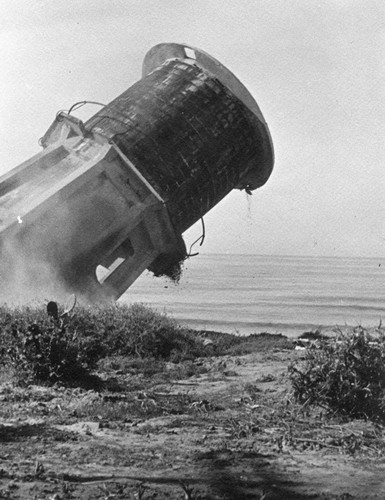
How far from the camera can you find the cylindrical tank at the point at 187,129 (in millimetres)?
12375

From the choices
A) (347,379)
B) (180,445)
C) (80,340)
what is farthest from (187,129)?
(180,445)

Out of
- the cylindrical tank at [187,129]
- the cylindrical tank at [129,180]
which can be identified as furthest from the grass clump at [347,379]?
the cylindrical tank at [187,129]

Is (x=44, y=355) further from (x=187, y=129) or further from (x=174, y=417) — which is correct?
(x=187, y=129)

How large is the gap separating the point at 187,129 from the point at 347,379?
7061 mm

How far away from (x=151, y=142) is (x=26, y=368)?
559 centimetres

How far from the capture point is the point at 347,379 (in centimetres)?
665

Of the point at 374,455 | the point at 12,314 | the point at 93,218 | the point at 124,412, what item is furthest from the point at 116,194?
the point at 374,455

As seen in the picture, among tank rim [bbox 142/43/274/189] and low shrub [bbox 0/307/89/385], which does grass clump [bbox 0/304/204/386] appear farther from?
tank rim [bbox 142/43/274/189]

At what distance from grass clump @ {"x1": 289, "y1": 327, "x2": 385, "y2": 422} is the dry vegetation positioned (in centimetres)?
1

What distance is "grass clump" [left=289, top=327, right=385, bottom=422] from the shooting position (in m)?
6.55

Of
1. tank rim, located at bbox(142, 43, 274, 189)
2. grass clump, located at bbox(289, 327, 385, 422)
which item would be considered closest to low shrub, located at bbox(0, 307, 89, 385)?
grass clump, located at bbox(289, 327, 385, 422)

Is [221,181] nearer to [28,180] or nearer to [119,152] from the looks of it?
[119,152]

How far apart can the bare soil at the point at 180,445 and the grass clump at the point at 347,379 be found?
15 centimetres

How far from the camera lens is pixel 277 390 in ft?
25.5
